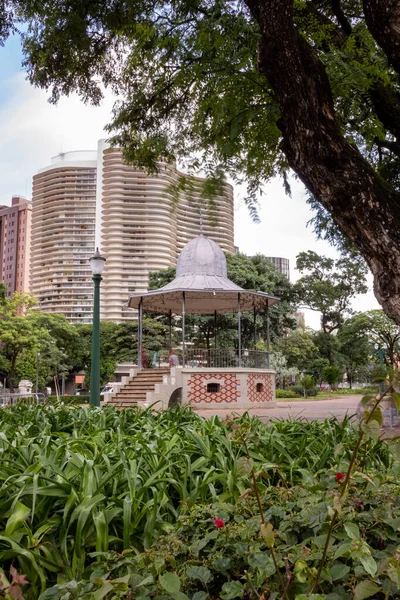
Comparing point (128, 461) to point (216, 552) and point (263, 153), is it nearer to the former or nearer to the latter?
point (216, 552)

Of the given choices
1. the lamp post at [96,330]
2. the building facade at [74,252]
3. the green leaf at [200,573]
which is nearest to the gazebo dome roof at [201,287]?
the lamp post at [96,330]

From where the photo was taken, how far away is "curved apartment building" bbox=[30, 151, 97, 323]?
80.2 metres

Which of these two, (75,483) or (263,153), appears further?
(263,153)

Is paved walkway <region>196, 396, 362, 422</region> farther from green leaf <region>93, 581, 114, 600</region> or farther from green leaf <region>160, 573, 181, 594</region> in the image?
green leaf <region>93, 581, 114, 600</region>

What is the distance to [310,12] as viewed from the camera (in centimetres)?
535

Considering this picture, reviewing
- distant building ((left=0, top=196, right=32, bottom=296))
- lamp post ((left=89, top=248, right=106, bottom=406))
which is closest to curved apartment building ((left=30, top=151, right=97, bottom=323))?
distant building ((left=0, top=196, right=32, bottom=296))

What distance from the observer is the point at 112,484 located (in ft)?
9.31

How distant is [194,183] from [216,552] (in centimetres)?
183

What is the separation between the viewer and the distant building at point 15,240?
10469cm

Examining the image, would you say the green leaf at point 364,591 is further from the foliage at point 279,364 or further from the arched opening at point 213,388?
the foliage at point 279,364

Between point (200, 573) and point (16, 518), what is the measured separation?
0.94m

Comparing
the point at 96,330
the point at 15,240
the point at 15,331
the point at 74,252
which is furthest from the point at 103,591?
the point at 15,240

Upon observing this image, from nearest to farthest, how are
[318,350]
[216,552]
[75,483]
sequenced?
1. [216,552]
2. [75,483]
3. [318,350]

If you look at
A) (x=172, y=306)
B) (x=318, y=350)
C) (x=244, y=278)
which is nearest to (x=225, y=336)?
(x=244, y=278)
